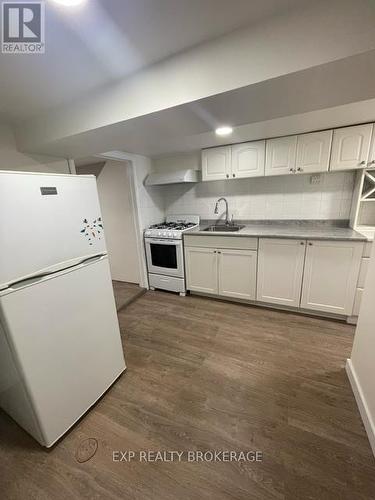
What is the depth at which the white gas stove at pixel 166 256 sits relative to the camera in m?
2.88

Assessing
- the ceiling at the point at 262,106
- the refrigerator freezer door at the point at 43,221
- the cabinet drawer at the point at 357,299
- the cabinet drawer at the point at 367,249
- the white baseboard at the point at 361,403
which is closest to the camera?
the ceiling at the point at 262,106

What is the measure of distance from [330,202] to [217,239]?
1.46 meters

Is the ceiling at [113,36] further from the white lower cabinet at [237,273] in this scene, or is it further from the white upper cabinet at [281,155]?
the white lower cabinet at [237,273]

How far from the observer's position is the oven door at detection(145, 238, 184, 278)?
2889 millimetres

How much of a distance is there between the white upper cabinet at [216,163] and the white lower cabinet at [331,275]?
4.46ft

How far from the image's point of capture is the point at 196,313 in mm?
2598

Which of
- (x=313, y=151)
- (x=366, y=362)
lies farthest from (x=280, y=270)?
(x=313, y=151)

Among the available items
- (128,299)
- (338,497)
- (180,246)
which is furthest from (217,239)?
(338,497)

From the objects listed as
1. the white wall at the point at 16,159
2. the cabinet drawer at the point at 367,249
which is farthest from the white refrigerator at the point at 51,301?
the cabinet drawer at the point at 367,249

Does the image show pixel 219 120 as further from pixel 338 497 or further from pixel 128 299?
pixel 128 299

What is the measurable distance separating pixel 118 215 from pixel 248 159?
82.8 inches

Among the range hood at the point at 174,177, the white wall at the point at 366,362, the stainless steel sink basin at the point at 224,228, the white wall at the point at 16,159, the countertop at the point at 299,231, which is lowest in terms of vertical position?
the white wall at the point at 366,362

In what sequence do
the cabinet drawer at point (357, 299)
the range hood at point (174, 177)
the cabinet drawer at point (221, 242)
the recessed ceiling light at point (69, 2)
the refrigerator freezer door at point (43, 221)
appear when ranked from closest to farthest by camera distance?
the recessed ceiling light at point (69, 2) → the refrigerator freezer door at point (43, 221) → the cabinet drawer at point (357, 299) → the cabinet drawer at point (221, 242) → the range hood at point (174, 177)

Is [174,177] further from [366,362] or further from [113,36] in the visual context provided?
[366,362]
